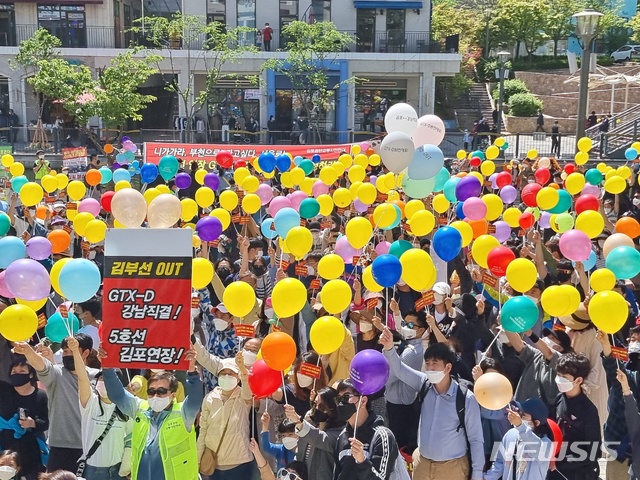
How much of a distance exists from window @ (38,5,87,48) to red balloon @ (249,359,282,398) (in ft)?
92.3

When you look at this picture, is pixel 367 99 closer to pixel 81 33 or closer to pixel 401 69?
pixel 401 69

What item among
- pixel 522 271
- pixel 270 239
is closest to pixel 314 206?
pixel 270 239

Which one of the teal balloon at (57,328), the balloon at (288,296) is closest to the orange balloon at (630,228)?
the balloon at (288,296)

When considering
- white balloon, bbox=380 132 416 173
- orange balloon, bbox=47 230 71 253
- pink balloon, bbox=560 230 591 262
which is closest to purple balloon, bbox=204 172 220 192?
orange balloon, bbox=47 230 71 253

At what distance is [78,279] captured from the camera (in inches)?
219

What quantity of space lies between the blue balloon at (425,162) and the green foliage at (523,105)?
2539cm

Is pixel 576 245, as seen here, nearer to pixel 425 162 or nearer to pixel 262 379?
pixel 425 162

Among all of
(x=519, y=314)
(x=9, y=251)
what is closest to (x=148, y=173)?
(x=9, y=251)

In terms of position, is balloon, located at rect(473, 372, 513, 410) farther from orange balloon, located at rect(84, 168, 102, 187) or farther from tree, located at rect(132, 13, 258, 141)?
tree, located at rect(132, 13, 258, 141)

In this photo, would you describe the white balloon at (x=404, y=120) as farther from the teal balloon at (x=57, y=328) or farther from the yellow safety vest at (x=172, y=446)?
the yellow safety vest at (x=172, y=446)

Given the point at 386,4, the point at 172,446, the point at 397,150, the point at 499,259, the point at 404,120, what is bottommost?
the point at 172,446

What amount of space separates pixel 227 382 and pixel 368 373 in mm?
991

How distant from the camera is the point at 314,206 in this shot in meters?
9.15

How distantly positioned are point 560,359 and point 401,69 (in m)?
26.8
